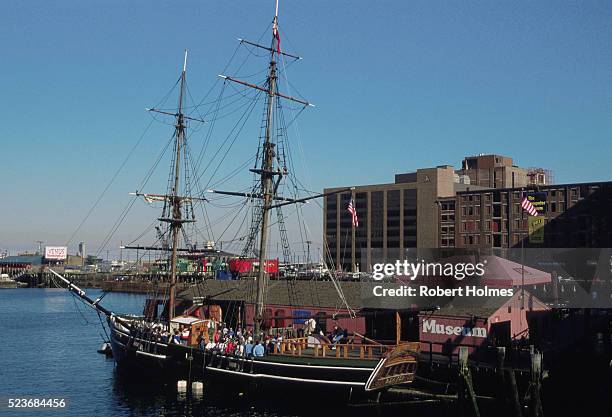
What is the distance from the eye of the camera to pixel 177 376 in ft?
146

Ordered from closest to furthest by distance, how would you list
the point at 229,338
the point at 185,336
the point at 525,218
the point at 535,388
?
1. the point at 535,388
2. the point at 229,338
3. the point at 185,336
4. the point at 525,218

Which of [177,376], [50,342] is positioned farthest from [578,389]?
[50,342]

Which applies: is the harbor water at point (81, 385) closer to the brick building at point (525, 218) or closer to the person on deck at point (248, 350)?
the person on deck at point (248, 350)

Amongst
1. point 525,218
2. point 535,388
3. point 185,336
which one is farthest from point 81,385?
point 525,218

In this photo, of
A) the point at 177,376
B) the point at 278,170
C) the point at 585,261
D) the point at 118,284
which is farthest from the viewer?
the point at 118,284

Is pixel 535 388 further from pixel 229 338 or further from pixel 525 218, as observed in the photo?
pixel 525 218

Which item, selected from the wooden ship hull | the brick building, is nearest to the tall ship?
the wooden ship hull

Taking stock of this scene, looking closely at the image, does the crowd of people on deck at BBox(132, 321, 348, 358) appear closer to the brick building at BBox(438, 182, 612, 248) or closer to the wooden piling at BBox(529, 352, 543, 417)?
the wooden piling at BBox(529, 352, 543, 417)

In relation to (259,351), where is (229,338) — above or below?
above

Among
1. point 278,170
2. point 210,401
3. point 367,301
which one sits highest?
point 278,170

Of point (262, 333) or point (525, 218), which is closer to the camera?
point (262, 333)

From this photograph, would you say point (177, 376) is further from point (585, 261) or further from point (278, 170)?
point (585, 261)

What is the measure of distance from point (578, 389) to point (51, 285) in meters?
183

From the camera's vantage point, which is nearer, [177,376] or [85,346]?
[177,376]
